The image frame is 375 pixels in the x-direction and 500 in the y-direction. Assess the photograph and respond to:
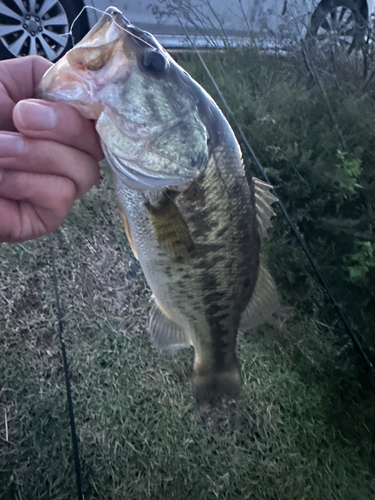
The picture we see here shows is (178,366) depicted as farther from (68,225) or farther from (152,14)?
(152,14)

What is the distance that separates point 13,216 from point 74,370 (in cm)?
94

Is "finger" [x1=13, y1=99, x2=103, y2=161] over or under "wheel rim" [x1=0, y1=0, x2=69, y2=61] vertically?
over

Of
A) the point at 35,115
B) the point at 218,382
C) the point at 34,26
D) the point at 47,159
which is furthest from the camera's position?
the point at 34,26

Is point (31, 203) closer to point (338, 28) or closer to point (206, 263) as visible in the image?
point (206, 263)

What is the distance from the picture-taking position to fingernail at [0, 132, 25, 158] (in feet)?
2.37

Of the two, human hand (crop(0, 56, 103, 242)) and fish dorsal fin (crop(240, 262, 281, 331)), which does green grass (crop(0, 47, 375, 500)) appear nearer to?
fish dorsal fin (crop(240, 262, 281, 331))

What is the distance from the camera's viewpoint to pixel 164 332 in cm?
114

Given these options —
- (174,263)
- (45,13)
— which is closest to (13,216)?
(174,263)

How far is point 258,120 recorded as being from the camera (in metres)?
2.41

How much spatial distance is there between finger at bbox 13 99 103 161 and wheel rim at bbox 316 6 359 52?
8.22ft

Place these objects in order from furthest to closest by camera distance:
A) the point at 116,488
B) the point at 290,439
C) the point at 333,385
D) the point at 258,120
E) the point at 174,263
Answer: the point at 258,120
the point at 333,385
the point at 290,439
the point at 116,488
the point at 174,263

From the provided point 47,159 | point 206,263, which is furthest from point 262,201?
point 47,159

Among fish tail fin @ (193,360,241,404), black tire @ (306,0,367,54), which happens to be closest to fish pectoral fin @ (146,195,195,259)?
fish tail fin @ (193,360,241,404)

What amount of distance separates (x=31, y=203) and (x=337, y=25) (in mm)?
2678
